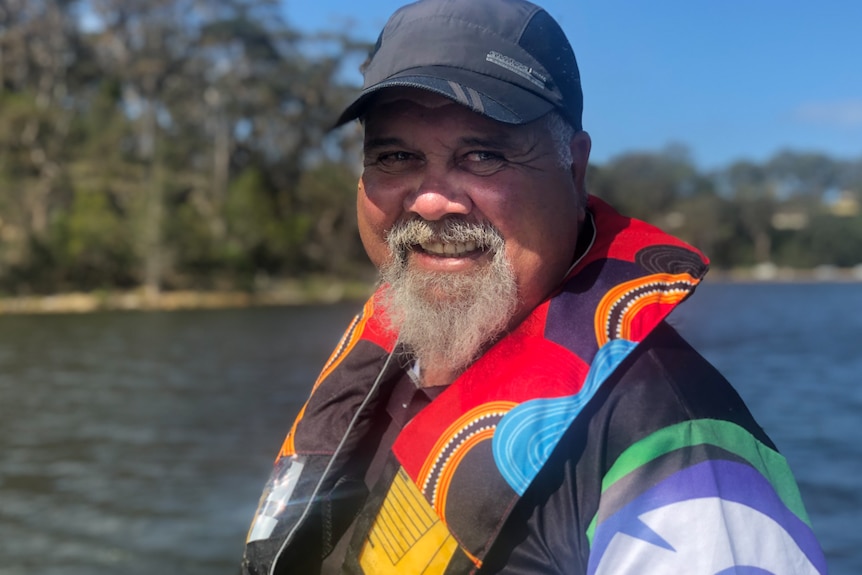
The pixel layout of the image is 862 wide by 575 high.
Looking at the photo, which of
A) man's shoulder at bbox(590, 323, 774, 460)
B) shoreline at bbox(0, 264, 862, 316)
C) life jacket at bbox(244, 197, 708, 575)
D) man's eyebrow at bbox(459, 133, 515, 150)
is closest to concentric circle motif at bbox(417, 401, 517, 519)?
life jacket at bbox(244, 197, 708, 575)

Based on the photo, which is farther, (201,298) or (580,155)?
(201,298)

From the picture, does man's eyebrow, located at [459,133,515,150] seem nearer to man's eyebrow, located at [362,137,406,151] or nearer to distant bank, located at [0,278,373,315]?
man's eyebrow, located at [362,137,406,151]

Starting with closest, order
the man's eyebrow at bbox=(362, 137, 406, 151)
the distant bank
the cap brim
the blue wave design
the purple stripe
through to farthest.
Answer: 1. the purple stripe
2. the blue wave design
3. the cap brim
4. the man's eyebrow at bbox=(362, 137, 406, 151)
5. the distant bank

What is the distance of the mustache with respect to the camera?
136 cm

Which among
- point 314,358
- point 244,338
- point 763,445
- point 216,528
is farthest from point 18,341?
point 763,445

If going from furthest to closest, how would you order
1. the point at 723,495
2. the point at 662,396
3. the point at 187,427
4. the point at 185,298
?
the point at 185,298 → the point at 187,427 → the point at 662,396 → the point at 723,495

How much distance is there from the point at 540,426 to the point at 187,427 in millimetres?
11244

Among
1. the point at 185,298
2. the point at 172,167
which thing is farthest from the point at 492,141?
the point at 172,167

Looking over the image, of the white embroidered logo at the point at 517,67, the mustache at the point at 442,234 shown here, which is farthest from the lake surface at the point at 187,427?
the white embroidered logo at the point at 517,67

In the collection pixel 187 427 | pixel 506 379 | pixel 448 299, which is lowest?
pixel 506 379

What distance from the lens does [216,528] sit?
24.3ft

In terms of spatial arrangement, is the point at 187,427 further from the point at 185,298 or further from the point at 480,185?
the point at 185,298

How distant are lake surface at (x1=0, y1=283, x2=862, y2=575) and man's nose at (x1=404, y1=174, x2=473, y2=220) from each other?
1.42ft

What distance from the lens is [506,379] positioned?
1233 mm
